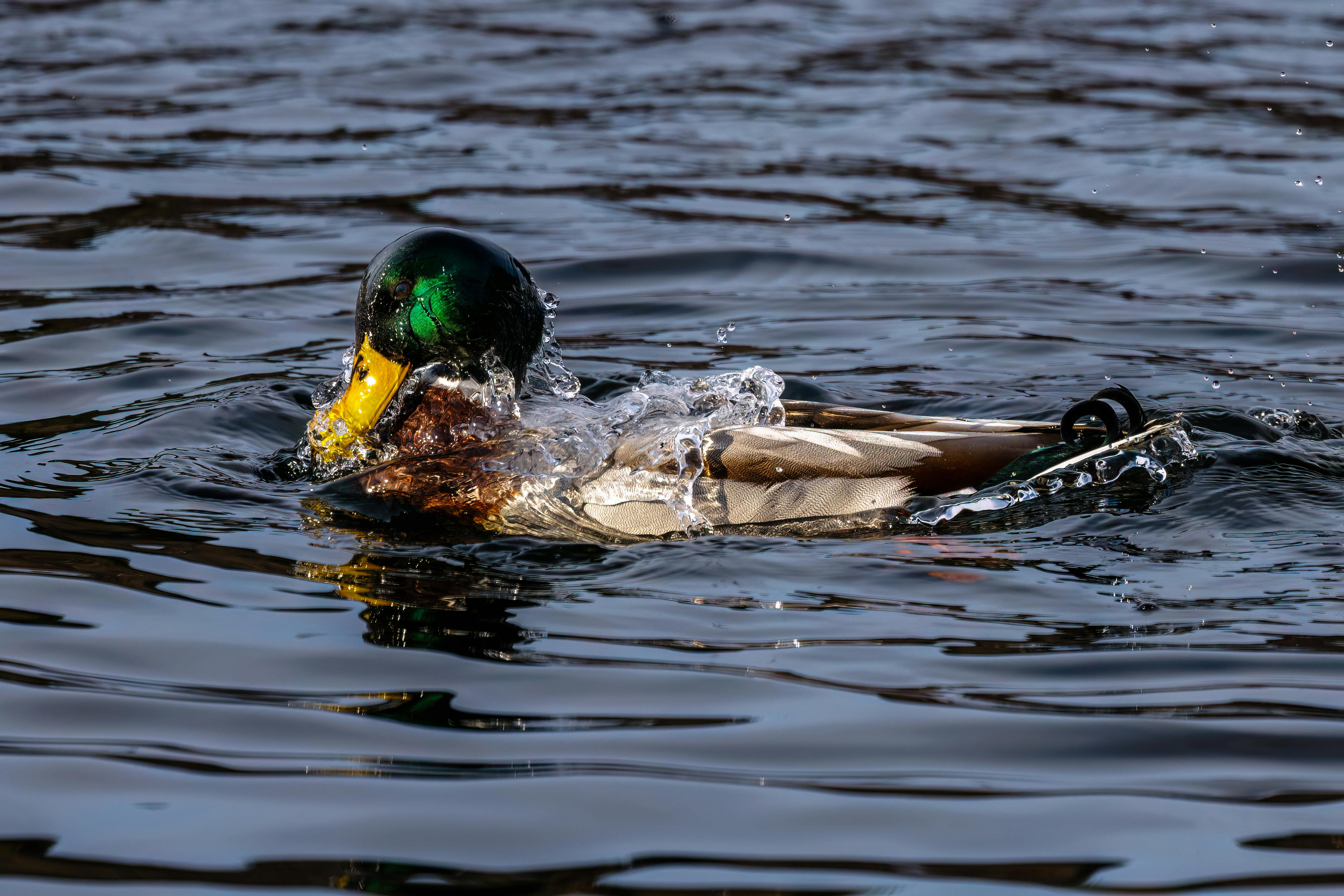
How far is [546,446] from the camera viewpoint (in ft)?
16.0

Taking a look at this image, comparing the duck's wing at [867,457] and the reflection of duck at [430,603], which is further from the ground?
the duck's wing at [867,457]

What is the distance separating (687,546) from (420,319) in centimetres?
122

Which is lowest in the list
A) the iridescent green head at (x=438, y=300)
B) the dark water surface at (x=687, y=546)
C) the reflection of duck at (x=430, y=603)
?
the reflection of duck at (x=430, y=603)

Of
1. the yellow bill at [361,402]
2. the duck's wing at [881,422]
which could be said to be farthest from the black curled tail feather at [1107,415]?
the yellow bill at [361,402]

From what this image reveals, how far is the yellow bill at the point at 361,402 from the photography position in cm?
511

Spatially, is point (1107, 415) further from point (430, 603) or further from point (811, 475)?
point (430, 603)

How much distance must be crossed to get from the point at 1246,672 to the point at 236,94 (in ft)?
31.2

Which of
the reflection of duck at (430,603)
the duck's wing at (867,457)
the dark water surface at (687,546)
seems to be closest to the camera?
the dark water surface at (687,546)

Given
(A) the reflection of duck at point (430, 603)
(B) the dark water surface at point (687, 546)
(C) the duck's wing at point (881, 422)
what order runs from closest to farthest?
(B) the dark water surface at point (687, 546), (A) the reflection of duck at point (430, 603), (C) the duck's wing at point (881, 422)

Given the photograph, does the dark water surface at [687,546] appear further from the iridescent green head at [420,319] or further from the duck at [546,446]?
the iridescent green head at [420,319]

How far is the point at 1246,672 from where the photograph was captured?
11.7ft

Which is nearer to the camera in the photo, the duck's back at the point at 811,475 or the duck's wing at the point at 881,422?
the duck's back at the point at 811,475

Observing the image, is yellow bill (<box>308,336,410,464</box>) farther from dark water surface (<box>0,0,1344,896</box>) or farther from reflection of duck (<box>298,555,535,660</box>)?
reflection of duck (<box>298,555,535,660</box>)

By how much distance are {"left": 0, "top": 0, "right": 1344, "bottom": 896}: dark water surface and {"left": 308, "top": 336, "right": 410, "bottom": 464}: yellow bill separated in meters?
0.25
